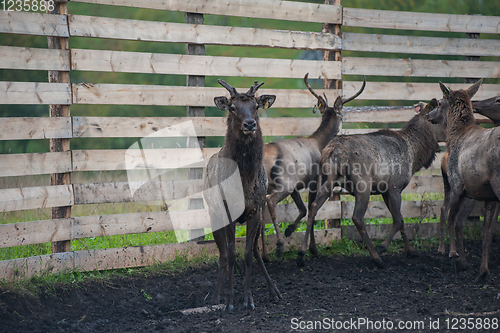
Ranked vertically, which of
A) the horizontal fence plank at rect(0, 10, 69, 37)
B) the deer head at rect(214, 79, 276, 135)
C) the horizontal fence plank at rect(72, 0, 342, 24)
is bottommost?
the deer head at rect(214, 79, 276, 135)

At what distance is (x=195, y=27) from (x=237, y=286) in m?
3.63

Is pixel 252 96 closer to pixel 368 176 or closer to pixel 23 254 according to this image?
pixel 368 176

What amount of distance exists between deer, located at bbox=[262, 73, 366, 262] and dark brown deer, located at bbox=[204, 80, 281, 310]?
1424 mm

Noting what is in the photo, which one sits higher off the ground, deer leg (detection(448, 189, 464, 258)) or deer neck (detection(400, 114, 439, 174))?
deer neck (detection(400, 114, 439, 174))

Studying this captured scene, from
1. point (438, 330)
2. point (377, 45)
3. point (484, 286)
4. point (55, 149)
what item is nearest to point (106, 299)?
point (55, 149)

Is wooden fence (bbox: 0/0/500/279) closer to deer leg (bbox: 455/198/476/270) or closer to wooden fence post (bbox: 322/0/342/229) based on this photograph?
wooden fence post (bbox: 322/0/342/229)

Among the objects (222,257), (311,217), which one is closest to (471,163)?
(311,217)

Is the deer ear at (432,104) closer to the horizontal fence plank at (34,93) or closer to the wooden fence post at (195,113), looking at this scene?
the wooden fence post at (195,113)

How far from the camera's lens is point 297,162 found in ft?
22.0

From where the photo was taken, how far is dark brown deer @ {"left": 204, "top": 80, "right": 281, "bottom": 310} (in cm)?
481

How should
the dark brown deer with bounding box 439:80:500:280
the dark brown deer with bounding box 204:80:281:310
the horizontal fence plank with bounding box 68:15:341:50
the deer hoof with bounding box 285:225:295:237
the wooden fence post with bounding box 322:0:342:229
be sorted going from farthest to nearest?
the wooden fence post with bounding box 322:0:342:229 < the deer hoof with bounding box 285:225:295:237 < the horizontal fence plank with bounding box 68:15:341:50 < the dark brown deer with bounding box 439:80:500:280 < the dark brown deer with bounding box 204:80:281:310

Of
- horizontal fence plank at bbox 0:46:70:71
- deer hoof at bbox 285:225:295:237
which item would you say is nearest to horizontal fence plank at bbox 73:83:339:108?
horizontal fence plank at bbox 0:46:70:71

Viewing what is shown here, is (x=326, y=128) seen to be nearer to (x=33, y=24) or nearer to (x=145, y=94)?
(x=145, y=94)

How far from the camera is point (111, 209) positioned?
26.4 feet
